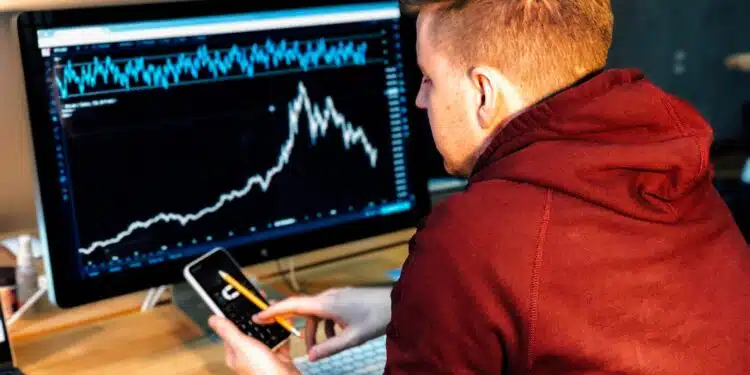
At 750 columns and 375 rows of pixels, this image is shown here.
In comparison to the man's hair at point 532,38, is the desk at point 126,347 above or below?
below

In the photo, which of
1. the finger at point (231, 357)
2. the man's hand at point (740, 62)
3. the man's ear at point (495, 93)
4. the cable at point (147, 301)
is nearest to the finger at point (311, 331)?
the finger at point (231, 357)

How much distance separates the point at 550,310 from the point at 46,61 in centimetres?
68

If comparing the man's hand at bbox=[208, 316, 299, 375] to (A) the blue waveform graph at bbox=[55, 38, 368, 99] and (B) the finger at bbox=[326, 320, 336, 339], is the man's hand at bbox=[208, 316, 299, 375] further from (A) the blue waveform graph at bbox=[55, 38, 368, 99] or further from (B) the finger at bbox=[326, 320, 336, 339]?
(A) the blue waveform graph at bbox=[55, 38, 368, 99]

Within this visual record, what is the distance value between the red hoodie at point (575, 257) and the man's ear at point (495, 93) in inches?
1.6

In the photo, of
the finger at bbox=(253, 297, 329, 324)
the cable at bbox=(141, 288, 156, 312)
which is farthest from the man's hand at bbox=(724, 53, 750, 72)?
the cable at bbox=(141, 288, 156, 312)

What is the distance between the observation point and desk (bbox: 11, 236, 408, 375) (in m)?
1.14

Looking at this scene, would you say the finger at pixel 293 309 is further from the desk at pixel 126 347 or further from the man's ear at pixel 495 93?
the man's ear at pixel 495 93

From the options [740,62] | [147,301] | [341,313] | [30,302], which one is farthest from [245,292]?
[740,62]

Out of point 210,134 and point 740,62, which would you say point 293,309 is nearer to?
point 210,134

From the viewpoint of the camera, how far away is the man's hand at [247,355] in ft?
3.23

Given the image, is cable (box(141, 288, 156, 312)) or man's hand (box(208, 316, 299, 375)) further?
cable (box(141, 288, 156, 312))

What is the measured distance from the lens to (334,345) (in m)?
1.11

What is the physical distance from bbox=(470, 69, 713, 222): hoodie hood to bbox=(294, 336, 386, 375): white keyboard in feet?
1.30

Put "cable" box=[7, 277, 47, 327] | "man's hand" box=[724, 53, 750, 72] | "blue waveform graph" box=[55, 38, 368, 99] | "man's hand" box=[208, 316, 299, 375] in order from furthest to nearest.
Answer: "man's hand" box=[724, 53, 750, 72] < "cable" box=[7, 277, 47, 327] < "blue waveform graph" box=[55, 38, 368, 99] < "man's hand" box=[208, 316, 299, 375]
